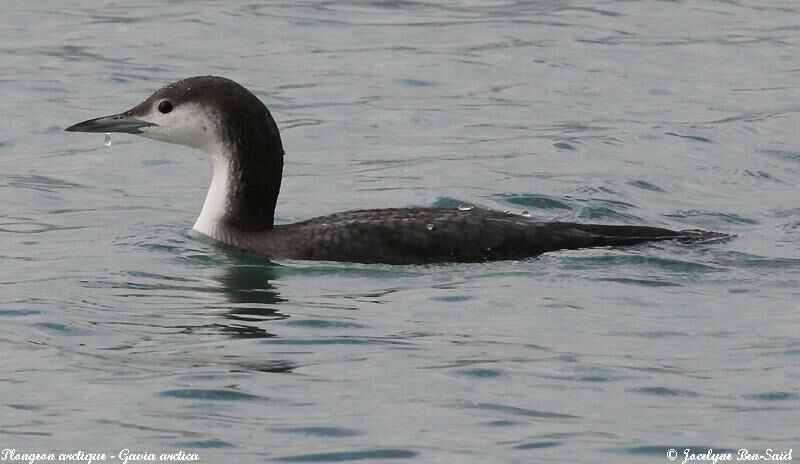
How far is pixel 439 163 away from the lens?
14.6 metres

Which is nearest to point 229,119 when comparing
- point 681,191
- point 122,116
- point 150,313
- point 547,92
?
point 122,116

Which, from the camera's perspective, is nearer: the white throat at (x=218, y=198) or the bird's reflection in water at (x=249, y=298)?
the bird's reflection in water at (x=249, y=298)

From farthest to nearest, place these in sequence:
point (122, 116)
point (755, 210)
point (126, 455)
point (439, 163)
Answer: point (439, 163), point (755, 210), point (122, 116), point (126, 455)

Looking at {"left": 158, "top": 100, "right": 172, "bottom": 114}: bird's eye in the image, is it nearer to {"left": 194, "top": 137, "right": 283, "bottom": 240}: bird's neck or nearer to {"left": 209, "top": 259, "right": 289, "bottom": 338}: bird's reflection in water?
{"left": 194, "top": 137, "right": 283, "bottom": 240}: bird's neck

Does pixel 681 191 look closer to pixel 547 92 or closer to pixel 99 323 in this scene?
pixel 547 92

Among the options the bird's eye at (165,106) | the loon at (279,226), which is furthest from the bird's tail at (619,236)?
the bird's eye at (165,106)

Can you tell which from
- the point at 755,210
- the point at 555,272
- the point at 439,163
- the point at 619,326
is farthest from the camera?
the point at 439,163

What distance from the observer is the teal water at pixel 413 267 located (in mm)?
8266

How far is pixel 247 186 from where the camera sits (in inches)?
450

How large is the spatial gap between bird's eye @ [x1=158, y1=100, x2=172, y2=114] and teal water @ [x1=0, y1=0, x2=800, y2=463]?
2.48 feet

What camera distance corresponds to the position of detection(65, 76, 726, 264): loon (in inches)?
427

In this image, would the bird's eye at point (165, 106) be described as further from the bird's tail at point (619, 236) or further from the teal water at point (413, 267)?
the bird's tail at point (619, 236)

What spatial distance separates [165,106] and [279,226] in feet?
3.08

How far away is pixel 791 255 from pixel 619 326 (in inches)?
78.6
